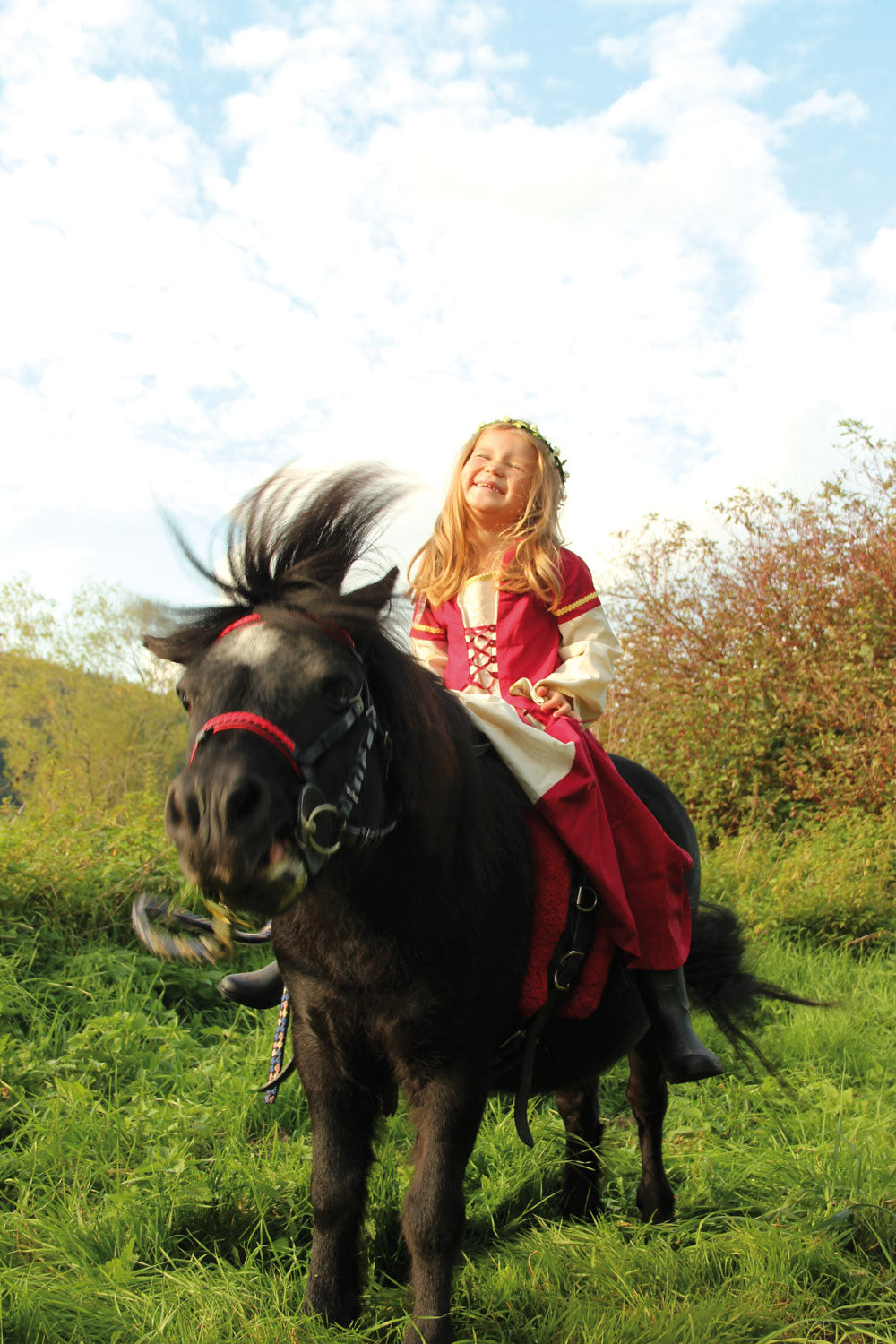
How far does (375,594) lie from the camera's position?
6.56 feet

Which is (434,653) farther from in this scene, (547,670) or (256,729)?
(256,729)

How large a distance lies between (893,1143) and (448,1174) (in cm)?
251

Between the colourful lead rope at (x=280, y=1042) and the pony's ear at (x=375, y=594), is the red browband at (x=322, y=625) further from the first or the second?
the colourful lead rope at (x=280, y=1042)

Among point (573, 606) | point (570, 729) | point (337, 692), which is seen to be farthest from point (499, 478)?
point (337, 692)

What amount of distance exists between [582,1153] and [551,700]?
1782mm

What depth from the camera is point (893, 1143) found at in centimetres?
371

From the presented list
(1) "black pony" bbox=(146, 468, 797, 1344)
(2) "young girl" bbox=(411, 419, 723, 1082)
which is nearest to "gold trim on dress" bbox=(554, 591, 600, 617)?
(2) "young girl" bbox=(411, 419, 723, 1082)

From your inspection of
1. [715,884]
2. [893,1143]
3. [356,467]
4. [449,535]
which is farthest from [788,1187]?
[715,884]

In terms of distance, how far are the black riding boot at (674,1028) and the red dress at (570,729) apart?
0.28 feet

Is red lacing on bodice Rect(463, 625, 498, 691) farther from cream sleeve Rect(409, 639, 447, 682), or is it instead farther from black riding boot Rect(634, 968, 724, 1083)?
black riding boot Rect(634, 968, 724, 1083)

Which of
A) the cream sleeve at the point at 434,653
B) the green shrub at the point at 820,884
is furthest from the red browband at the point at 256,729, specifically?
the green shrub at the point at 820,884

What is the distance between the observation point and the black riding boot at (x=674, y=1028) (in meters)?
2.79

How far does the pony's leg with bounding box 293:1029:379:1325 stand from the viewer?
2309 millimetres

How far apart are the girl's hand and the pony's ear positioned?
0.99 metres
